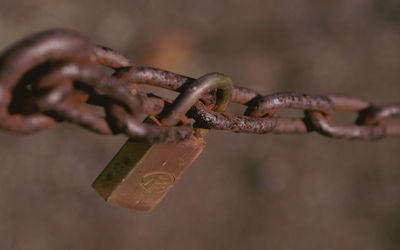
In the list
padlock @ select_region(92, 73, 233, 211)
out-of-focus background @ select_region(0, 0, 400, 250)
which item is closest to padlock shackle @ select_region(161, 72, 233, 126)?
padlock @ select_region(92, 73, 233, 211)

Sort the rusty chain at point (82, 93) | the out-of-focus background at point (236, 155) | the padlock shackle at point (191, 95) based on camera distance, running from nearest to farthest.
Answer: the rusty chain at point (82, 93) → the padlock shackle at point (191, 95) → the out-of-focus background at point (236, 155)

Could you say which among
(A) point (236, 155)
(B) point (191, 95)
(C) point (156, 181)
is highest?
(A) point (236, 155)

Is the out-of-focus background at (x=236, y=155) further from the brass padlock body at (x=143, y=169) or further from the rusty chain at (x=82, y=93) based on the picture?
the rusty chain at (x=82, y=93)

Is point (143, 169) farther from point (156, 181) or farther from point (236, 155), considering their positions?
point (236, 155)

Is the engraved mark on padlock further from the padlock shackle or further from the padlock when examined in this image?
the padlock shackle

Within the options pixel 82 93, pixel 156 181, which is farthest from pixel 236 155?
pixel 82 93

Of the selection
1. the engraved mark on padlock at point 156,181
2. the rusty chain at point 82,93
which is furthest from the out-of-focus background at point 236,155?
the rusty chain at point 82,93
